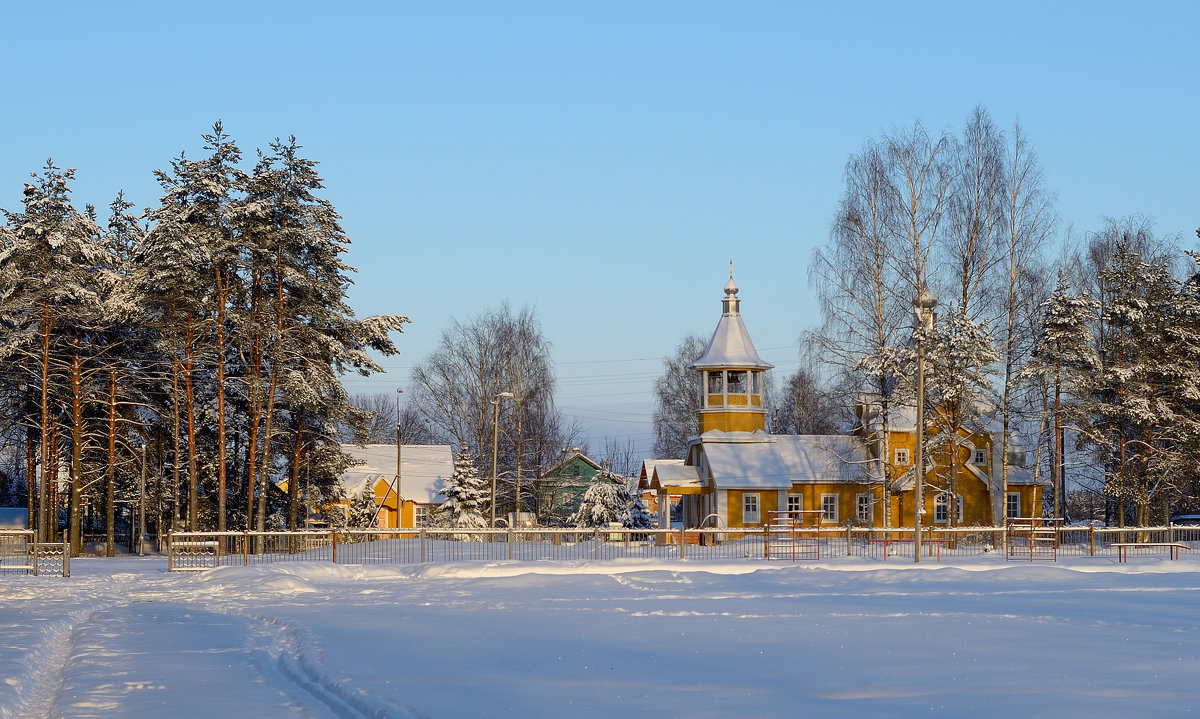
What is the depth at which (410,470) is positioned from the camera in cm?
7194

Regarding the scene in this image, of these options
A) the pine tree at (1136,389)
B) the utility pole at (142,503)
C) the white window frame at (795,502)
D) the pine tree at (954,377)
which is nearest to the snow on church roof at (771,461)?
the white window frame at (795,502)

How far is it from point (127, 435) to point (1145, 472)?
3863cm

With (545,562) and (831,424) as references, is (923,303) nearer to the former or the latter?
(545,562)

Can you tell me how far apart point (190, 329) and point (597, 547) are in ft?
54.1

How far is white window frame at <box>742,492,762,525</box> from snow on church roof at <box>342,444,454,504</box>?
21.7m

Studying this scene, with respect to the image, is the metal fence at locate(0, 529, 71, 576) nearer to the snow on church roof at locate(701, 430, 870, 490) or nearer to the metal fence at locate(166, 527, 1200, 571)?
the metal fence at locate(166, 527, 1200, 571)

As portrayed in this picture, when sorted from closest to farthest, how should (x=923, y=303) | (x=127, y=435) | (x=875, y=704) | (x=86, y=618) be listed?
(x=875, y=704), (x=86, y=618), (x=923, y=303), (x=127, y=435)

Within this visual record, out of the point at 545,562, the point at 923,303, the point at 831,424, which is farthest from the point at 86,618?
the point at 831,424

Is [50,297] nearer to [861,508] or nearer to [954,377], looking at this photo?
[954,377]

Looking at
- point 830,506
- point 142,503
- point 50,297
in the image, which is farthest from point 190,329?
point 830,506

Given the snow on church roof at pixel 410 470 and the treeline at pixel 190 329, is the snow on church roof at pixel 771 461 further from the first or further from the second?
the snow on church roof at pixel 410 470

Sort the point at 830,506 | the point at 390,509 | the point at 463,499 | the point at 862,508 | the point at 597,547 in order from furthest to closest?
the point at 390,509, the point at 463,499, the point at 862,508, the point at 830,506, the point at 597,547

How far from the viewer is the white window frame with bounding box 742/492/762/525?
167ft

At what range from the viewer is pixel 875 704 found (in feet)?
34.8
